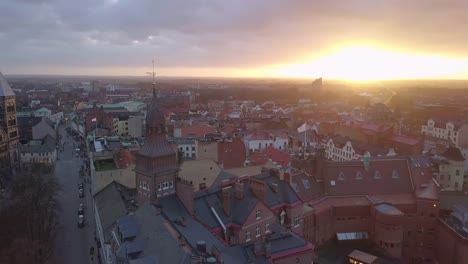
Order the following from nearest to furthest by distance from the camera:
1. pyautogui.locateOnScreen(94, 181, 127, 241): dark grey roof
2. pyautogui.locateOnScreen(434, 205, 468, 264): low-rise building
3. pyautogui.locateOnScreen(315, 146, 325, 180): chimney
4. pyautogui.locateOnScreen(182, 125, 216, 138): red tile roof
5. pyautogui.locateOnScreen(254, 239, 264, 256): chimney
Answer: pyautogui.locateOnScreen(254, 239, 264, 256): chimney < pyautogui.locateOnScreen(94, 181, 127, 241): dark grey roof < pyautogui.locateOnScreen(434, 205, 468, 264): low-rise building < pyautogui.locateOnScreen(315, 146, 325, 180): chimney < pyautogui.locateOnScreen(182, 125, 216, 138): red tile roof

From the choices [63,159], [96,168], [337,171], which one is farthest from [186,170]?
[63,159]

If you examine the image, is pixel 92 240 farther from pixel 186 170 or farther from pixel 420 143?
pixel 420 143

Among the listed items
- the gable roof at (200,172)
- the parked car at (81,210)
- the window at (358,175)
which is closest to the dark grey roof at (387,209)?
the window at (358,175)

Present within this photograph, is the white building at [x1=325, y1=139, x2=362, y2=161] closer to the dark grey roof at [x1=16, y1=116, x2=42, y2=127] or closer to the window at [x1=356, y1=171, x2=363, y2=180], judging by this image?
the window at [x1=356, y1=171, x2=363, y2=180]

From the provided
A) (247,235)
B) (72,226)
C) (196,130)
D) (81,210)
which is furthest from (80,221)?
(196,130)

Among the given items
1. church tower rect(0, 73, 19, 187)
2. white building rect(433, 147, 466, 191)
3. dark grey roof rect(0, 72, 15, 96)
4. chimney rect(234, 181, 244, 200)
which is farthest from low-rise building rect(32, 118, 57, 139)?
white building rect(433, 147, 466, 191)

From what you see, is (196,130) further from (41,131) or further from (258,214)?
(258,214)
